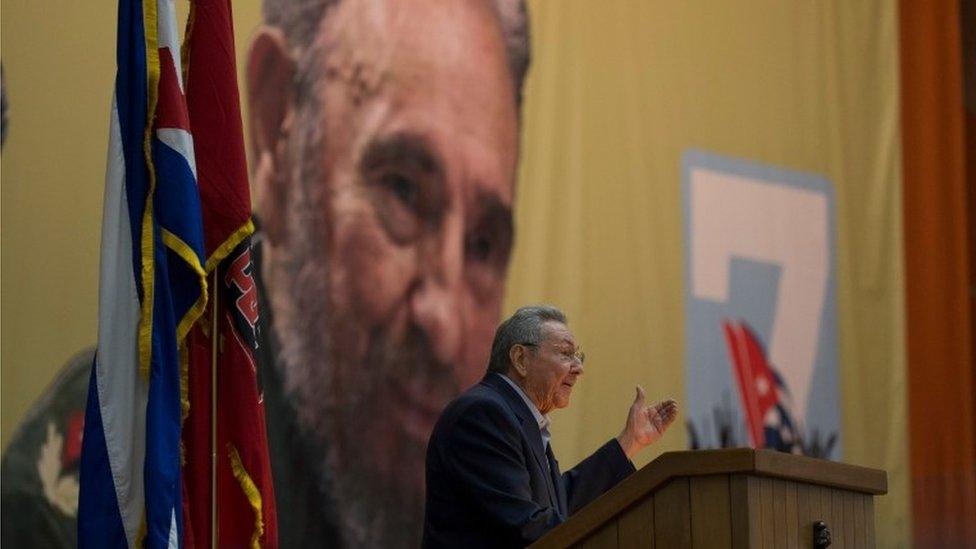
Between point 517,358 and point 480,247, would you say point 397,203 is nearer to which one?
point 480,247

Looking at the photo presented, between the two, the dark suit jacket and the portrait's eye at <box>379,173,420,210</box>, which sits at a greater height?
the portrait's eye at <box>379,173,420,210</box>

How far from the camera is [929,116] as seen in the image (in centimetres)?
862

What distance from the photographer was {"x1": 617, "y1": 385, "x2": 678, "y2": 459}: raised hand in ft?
17.0

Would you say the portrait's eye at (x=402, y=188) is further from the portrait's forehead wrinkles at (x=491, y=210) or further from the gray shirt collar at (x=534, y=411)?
the gray shirt collar at (x=534, y=411)

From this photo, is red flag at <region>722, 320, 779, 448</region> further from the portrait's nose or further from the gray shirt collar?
the gray shirt collar

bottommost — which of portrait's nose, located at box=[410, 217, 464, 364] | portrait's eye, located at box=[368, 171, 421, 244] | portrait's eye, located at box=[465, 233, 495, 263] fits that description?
portrait's nose, located at box=[410, 217, 464, 364]

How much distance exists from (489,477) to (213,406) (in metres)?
0.77

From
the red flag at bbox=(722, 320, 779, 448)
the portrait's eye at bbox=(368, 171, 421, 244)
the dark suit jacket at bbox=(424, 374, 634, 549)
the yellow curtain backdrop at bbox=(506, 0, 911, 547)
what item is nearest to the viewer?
the dark suit jacket at bbox=(424, 374, 634, 549)

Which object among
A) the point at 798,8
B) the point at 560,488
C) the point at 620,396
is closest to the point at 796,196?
the point at 798,8

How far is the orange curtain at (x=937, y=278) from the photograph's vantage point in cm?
834

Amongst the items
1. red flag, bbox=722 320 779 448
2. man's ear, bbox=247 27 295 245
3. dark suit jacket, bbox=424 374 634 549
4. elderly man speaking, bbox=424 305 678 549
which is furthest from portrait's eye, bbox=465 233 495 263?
dark suit jacket, bbox=424 374 634 549

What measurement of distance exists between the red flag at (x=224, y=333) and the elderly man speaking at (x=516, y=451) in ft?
1.61

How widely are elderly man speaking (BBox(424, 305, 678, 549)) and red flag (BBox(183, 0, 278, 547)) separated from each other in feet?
1.61

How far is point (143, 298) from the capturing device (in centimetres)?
453
